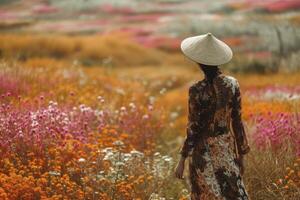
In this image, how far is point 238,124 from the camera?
287 inches

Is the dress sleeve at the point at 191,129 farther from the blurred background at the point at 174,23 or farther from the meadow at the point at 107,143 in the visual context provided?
the blurred background at the point at 174,23

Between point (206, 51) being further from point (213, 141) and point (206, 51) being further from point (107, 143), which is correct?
point (107, 143)

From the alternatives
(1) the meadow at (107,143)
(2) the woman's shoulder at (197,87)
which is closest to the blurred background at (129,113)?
(1) the meadow at (107,143)

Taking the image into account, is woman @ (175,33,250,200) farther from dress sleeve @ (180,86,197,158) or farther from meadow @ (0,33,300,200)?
meadow @ (0,33,300,200)

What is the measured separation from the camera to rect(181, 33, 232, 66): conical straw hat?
22.5ft

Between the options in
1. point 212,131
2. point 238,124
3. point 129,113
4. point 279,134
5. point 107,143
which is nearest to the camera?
point 212,131

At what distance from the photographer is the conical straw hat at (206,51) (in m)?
6.85

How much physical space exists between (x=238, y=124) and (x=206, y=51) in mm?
1038

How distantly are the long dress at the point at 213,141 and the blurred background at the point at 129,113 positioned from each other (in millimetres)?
1224

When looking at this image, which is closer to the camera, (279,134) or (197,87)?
(197,87)

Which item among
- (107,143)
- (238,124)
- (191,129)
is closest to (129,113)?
(107,143)

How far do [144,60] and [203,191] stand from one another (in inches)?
811

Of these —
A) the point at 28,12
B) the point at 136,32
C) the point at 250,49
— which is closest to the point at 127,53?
the point at 250,49

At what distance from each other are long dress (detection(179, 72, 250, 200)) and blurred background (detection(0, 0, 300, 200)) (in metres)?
→ 1.22
